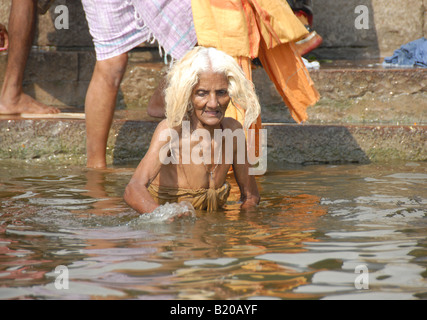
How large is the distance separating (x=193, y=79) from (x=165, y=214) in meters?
0.70

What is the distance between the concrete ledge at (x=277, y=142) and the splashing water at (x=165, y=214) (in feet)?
6.30

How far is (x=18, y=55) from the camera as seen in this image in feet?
18.3

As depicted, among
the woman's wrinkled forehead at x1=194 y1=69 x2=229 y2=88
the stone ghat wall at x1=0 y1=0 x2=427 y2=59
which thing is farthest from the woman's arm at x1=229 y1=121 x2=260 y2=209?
the stone ghat wall at x1=0 y1=0 x2=427 y2=59

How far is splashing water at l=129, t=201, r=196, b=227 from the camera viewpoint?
3.41 m

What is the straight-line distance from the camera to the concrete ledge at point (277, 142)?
5254 mm

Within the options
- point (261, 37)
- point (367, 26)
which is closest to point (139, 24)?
point (261, 37)

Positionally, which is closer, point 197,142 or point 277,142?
point 197,142

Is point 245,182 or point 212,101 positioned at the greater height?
point 212,101

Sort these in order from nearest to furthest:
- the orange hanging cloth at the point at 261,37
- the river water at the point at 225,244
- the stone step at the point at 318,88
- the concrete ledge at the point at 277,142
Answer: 1. the river water at the point at 225,244
2. the orange hanging cloth at the point at 261,37
3. the concrete ledge at the point at 277,142
4. the stone step at the point at 318,88

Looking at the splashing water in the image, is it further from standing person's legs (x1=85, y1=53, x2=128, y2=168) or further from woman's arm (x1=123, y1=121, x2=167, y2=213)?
standing person's legs (x1=85, y1=53, x2=128, y2=168)

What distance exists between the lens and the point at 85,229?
3352 millimetres

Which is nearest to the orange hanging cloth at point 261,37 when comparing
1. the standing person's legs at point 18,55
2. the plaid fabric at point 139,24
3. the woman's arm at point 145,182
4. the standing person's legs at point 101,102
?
the plaid fabric at point 139,24

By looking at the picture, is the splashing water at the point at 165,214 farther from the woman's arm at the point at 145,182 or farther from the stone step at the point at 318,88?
the stone step at the point at 318,88

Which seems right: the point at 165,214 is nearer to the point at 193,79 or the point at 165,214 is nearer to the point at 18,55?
the point at 193,79
